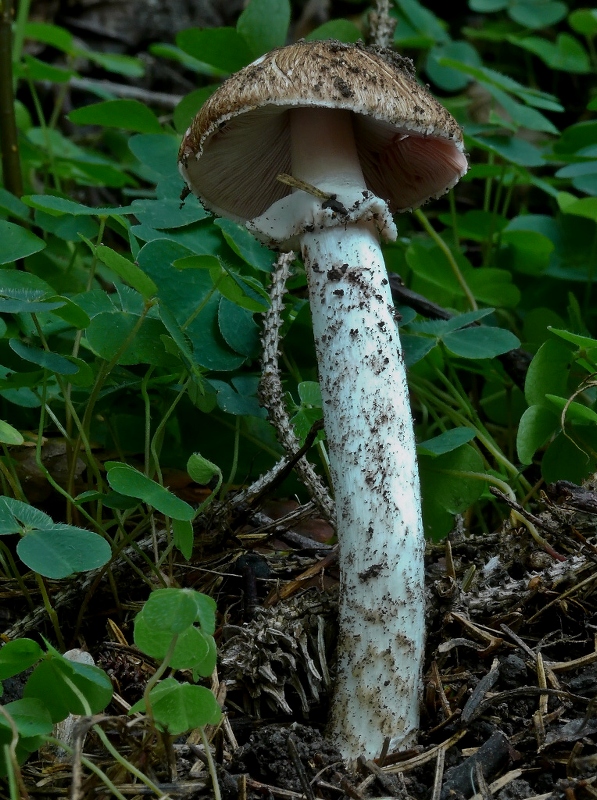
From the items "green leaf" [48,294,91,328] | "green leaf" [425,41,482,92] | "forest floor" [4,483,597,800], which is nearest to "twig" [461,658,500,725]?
"forest floor" [4,483,597,800]

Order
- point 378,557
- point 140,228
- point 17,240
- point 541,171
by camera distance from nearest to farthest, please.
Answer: point 378,557
point 17,240
point 140,228
point 541,171

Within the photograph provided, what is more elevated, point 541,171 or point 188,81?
point 188,81

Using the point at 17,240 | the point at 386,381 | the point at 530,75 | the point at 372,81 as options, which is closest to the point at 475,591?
the point at 386,381

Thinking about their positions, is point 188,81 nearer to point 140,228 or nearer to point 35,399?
point 140,228

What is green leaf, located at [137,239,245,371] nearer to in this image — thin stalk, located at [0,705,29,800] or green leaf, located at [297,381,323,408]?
green leaf, located at [297,381,323,408]

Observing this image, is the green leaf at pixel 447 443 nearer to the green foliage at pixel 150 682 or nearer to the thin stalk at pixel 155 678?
the green foliage at pixel 150 682

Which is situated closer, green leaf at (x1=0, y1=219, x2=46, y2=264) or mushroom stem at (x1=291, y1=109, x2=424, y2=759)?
mushroom stem at (x1=291, y1=109, x2=424, y2=759)

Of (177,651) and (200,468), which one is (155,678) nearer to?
(177,651)

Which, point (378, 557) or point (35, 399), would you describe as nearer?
point (378, 557)
